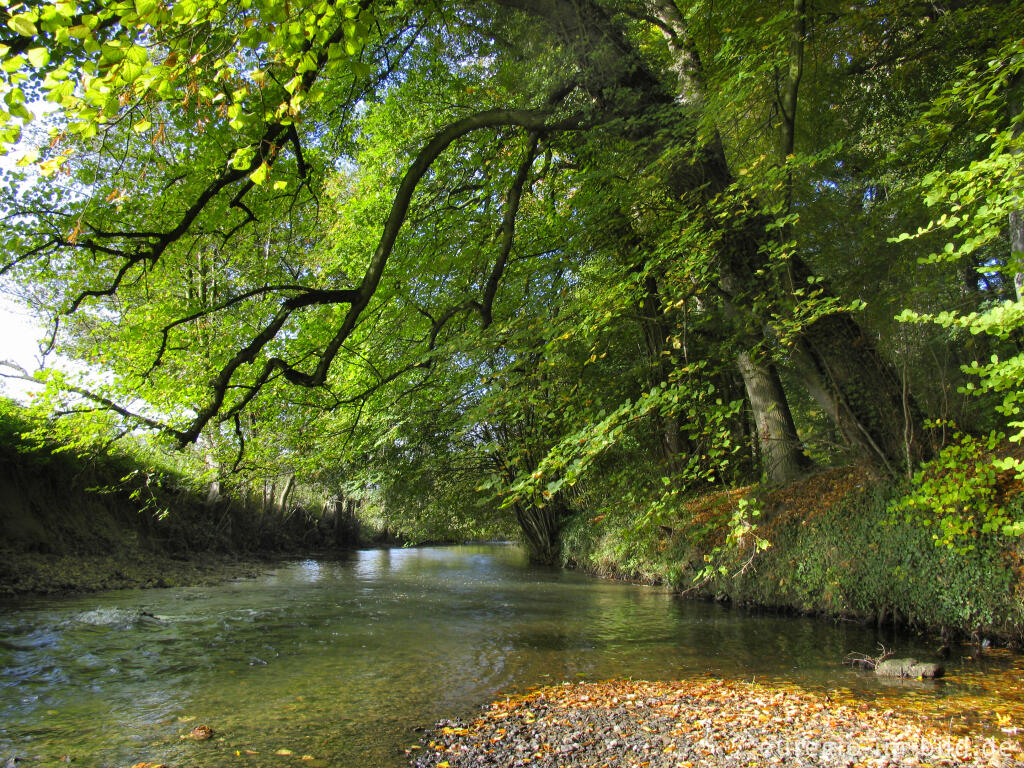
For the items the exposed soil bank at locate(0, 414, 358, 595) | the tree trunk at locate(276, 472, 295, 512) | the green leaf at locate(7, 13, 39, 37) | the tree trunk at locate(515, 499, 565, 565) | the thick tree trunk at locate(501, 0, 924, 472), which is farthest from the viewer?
the tree trunk at locate(276, 472, 295, 512)

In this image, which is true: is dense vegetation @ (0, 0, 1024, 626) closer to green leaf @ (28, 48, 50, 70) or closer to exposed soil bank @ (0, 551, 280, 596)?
green leaf @ (28, 48, 50, 70)

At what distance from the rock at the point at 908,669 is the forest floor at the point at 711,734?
97 centimetres

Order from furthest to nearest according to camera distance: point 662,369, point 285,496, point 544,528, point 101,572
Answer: point 285,496
point 544,528
point 101,572
point 662,369

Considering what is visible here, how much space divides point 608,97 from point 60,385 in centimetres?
1066

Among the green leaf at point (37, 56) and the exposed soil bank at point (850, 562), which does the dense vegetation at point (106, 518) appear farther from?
the exposed soil bank at point (850, 562)

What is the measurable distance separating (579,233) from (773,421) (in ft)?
14.7

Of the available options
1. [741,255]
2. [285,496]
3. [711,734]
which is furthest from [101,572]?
[741,255]

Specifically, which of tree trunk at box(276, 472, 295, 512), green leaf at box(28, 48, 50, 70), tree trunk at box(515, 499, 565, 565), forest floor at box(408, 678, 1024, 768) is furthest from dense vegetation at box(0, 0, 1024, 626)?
tree trunk at box(276, 472, 295, 512)

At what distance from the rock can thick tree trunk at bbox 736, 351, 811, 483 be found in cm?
396

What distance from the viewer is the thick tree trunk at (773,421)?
9.46 meters

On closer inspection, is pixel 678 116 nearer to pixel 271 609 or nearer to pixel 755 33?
pixel 755 33

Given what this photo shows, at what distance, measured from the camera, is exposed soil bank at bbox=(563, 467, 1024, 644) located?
6.23 m

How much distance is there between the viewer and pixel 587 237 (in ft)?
26.9

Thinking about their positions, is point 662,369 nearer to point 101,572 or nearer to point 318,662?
point 318,662
